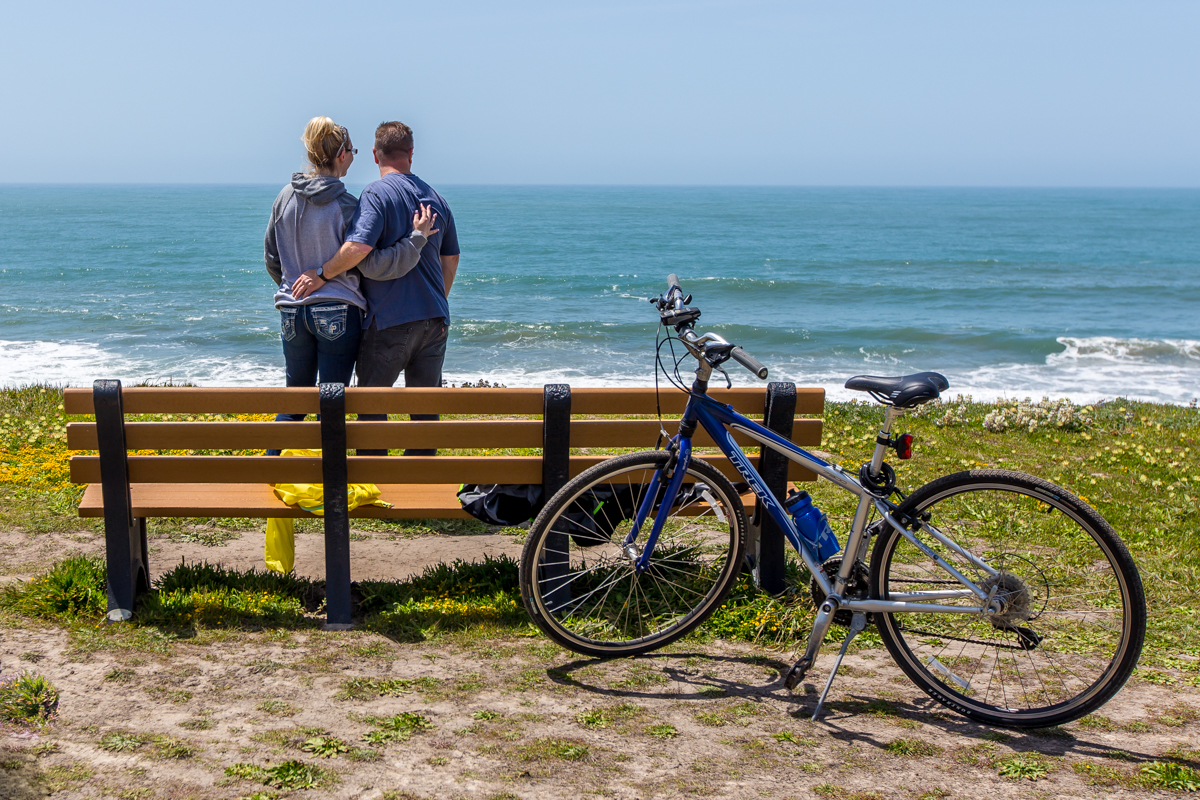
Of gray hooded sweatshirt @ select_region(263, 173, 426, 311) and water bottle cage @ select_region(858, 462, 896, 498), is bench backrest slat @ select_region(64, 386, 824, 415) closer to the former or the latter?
water bottle cage @ select_region(858, 462, 896, 498)

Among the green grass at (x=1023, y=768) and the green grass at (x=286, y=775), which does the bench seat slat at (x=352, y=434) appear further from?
the green grass at (x=1023, y=768)

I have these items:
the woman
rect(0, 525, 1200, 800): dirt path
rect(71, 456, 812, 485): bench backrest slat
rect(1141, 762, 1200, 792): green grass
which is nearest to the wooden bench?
rect(71, 456, 812, 485): bench backrest slat

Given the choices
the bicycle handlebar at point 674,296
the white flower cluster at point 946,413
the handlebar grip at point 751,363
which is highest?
the bicycle handlebar at point 674,296

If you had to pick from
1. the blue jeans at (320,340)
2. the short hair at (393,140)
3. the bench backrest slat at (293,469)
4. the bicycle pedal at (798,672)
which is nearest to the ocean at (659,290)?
the short hair at (393,140)

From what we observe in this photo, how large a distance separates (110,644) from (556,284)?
36.5 meters

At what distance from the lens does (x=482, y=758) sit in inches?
116

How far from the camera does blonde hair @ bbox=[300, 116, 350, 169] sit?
4.66 m

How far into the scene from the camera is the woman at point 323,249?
4.71 m

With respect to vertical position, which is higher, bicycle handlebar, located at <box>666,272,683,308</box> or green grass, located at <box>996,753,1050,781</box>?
bicycle handlebar, located at <box>666,272,683,308</box>

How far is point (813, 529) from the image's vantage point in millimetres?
3695

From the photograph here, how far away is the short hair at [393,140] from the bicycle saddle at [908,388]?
285 centimetres

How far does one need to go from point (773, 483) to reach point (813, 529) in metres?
0.44

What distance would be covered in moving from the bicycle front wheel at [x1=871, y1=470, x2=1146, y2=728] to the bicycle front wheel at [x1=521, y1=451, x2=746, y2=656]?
0.70 meters

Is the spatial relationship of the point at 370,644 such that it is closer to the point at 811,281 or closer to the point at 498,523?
the point at 498,523
